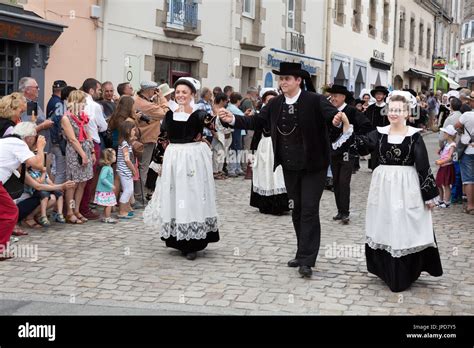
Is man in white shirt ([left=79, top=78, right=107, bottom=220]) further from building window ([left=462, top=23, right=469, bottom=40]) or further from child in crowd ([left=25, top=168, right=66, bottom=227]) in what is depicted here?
building window ([left=462, top=23, right=469, bottom=40])

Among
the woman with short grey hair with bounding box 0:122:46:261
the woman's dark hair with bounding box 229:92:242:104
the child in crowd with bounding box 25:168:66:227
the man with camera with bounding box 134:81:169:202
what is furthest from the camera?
the woman's dark hair with bounding box 229:92:242:104

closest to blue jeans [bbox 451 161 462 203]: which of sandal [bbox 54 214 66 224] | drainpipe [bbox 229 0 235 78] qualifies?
sandal [bbox 54 214 66 224]

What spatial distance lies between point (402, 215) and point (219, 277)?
5.39ft

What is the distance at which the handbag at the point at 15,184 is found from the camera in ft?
22.8

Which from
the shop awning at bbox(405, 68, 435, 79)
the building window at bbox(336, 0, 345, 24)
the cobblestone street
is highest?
the building window at bbox(336, 0, 345, 24)

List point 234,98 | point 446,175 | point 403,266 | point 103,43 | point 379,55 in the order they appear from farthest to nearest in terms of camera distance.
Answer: point 379,55 < point 234,98 < point 103,43 < point 446,175 < point 403,266

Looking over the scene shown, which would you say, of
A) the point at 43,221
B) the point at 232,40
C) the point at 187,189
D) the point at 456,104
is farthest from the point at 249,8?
the point at 187,189

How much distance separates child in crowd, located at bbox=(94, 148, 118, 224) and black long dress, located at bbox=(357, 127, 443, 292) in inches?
149

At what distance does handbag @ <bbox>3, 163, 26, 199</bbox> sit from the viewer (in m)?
6.95

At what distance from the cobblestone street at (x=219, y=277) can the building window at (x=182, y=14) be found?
7729mm

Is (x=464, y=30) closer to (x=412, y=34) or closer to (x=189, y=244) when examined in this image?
(x=412, y=34)

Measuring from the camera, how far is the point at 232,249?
7.23m

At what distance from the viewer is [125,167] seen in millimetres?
8938
